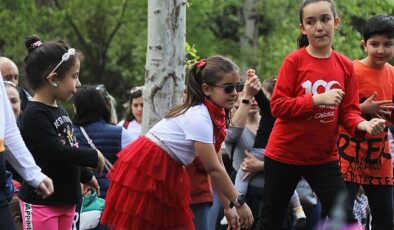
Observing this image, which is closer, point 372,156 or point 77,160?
point 77,160

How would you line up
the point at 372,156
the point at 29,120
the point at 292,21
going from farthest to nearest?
1. the point at 292,21
2. the point at 372,156
3. the point at 29,120

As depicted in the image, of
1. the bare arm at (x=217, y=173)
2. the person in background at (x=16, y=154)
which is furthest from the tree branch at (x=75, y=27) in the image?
the person in background at (x=16, y=154)

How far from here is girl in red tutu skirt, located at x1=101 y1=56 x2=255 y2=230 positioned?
18.5 feet

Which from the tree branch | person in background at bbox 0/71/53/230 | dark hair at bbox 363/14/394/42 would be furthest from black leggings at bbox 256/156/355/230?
the tree branch

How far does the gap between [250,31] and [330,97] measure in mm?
15294

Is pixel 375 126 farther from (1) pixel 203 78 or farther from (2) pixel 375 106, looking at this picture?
(1) pixel 203 78

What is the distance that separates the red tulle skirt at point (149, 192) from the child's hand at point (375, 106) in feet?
5.10

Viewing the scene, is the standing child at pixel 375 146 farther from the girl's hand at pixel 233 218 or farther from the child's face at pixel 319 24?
the girl's hand at pixel 233 218

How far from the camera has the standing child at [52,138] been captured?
5.56 meters

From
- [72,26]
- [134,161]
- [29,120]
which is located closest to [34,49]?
[29,120]

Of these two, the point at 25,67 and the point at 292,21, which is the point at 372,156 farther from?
the point at 292,21

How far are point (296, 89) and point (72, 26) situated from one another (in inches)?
597

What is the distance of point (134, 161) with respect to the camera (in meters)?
5.70

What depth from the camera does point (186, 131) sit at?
18.3ft
